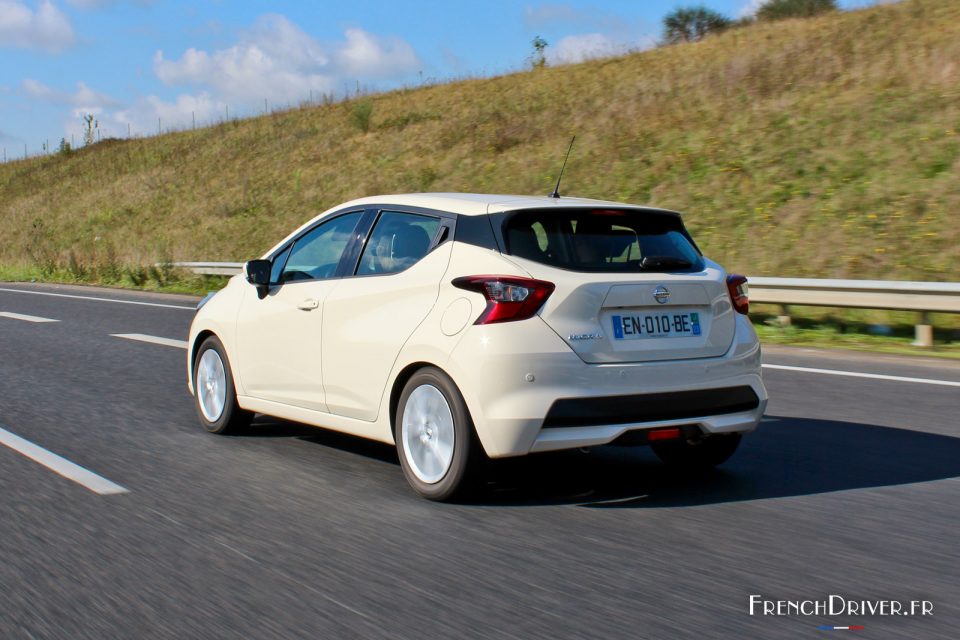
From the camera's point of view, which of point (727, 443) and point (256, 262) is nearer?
point (727, 443)

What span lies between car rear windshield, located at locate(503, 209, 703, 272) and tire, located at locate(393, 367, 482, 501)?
0.77 m

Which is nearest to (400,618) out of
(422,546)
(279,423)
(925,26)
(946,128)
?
(422,546)

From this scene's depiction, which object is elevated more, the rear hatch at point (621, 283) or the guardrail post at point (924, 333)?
the rear hatch at point (621, 283)

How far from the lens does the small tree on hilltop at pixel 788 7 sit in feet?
→ 128

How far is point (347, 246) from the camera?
6.38m

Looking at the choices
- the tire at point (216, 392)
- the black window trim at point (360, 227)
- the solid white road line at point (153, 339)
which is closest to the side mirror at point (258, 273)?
the black window trim at point (360, 227)

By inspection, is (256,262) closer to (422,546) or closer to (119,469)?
(119,469)

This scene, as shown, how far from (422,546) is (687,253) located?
85.1 inches

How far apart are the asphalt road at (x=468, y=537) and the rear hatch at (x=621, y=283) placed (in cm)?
80

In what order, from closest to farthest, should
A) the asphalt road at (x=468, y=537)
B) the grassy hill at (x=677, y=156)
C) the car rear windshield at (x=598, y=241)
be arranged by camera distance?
the asphalt road at (x=468, y=537)
the car rear windshield at (x=598, y=241)
the grassy hill at (x=677, y=156)

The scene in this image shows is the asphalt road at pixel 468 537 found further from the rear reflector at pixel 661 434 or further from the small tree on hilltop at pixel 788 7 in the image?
the small tree on hilltop at pixel 788 7

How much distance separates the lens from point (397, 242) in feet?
19.7

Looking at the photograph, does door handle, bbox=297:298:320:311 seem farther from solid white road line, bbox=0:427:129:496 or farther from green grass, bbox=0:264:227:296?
green grass, bbox=0:264:227:296

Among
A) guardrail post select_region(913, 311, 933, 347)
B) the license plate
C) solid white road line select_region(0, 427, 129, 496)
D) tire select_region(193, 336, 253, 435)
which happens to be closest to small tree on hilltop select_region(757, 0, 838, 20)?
guardrail post select_region(913, 311, 933, 347)
